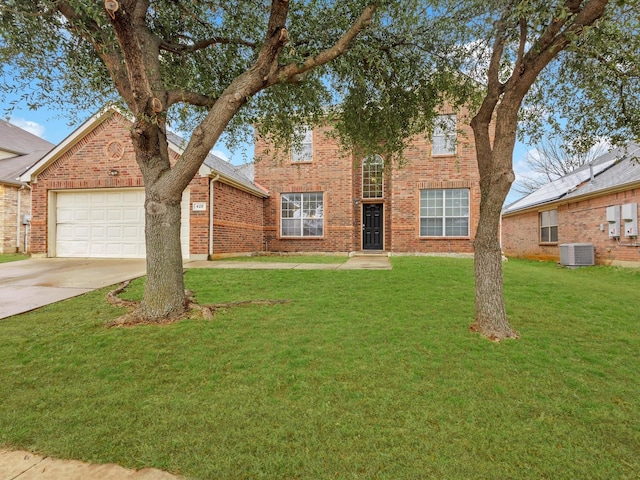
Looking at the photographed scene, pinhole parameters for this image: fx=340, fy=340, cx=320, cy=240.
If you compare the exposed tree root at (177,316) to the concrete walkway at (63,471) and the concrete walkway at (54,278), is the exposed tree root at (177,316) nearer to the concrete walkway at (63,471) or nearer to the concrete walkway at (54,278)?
the concrete walkway at (54,278)

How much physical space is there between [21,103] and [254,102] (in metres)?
3.82

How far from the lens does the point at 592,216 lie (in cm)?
1267

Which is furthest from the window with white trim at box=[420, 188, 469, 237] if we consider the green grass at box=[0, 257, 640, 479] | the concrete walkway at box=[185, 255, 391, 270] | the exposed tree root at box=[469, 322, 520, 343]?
the exposed tree root at box=[469, 322, 520, 343]

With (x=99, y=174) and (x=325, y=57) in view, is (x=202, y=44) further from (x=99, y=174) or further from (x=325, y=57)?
(x=99, y=174)

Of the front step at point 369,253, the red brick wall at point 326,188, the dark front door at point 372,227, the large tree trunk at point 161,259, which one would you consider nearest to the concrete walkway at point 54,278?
the large tree trunk at point 161,259

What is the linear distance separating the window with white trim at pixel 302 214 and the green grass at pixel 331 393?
9.73 m

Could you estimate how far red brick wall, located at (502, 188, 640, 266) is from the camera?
1112 cm

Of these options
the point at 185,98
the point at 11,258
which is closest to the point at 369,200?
the point at 185,98

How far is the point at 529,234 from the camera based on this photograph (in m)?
17.4

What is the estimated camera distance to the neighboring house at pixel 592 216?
1088 cm

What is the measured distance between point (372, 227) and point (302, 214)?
3.13 metres

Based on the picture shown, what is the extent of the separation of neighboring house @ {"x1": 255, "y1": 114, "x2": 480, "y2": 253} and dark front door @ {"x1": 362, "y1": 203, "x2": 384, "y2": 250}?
0.13 feet

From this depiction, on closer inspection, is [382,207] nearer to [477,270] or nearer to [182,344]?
[477,270]

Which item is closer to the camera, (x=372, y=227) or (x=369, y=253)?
(x=369, y=253)
